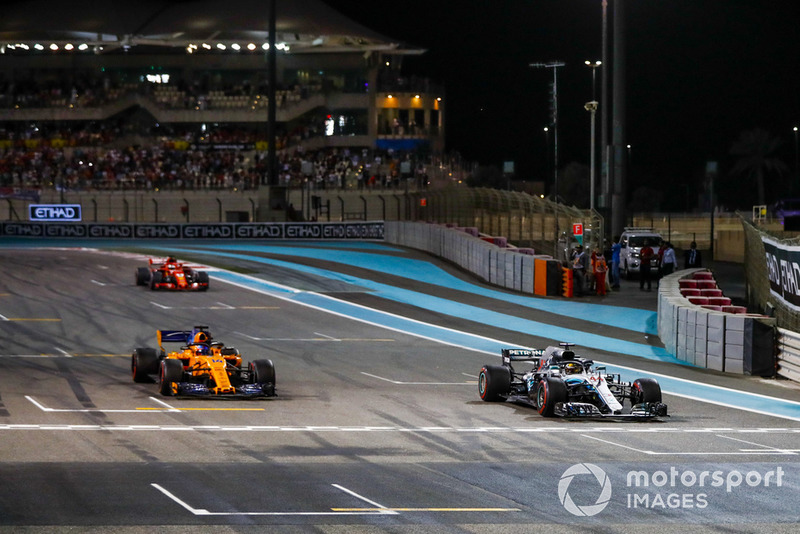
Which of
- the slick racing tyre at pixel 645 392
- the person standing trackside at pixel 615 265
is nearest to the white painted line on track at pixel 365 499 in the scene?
the slick racing tyre at pixel 645 392

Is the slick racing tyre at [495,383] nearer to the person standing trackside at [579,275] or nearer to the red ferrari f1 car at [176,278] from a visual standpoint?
the person standing trackside at [579,275]

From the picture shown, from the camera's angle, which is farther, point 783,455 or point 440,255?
point 440,255

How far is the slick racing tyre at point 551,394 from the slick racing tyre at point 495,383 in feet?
4.21

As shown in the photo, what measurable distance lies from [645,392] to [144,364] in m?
7.97

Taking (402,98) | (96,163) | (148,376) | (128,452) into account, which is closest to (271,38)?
(96,163)

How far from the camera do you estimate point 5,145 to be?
77.8m

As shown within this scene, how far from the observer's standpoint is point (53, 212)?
61000 mm

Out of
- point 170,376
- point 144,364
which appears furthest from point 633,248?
point 170,376

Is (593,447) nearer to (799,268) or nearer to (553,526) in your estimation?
(553,526)

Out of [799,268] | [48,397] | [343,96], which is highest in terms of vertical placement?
[343,96]

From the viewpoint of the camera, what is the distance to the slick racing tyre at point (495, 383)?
1764cm

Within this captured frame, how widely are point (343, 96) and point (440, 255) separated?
125ft

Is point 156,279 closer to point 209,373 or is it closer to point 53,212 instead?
point 209,373

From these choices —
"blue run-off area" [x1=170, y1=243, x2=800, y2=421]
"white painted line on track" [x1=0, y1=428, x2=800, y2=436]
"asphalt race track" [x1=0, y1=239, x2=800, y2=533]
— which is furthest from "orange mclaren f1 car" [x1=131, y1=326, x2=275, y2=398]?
"blue run-off area" [x1=170, y1=243, x2=800, y2=421]
